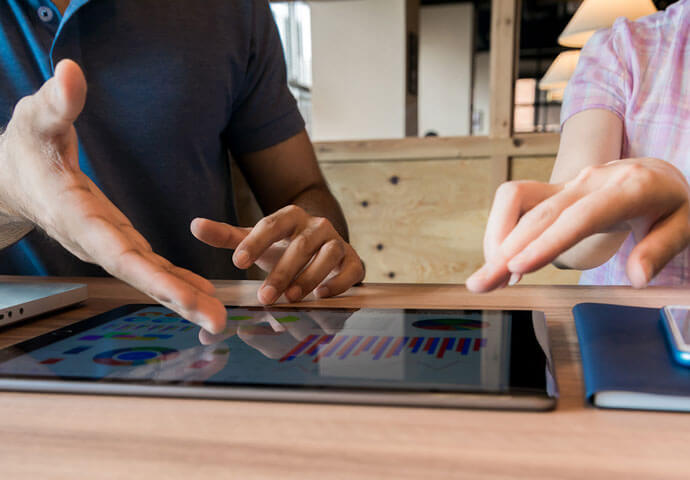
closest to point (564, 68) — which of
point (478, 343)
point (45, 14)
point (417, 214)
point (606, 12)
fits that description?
point (606, 12)

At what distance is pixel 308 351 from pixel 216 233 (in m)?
0.27

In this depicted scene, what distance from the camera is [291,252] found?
0.70 metres

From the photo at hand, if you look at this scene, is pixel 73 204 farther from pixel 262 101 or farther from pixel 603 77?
pixel 603 77

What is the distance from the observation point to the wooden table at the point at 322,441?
29 centimetres

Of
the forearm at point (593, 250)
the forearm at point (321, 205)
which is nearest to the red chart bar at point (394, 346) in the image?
the forearm at point (593, 250)

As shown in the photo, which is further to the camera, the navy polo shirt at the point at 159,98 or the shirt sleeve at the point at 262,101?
the shirt sleeve at the point at 262,101

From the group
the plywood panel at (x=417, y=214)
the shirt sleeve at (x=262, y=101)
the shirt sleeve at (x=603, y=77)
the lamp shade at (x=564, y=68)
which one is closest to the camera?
the shirt sleeve at (x=603, y=77)

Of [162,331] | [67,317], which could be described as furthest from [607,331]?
[67,317]

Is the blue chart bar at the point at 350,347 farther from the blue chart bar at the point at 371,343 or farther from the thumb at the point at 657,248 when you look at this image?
the thumb at the point at 657,248

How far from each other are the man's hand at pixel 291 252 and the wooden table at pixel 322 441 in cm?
29

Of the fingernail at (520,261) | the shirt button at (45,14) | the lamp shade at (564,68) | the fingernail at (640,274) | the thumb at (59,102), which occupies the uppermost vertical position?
the lamp shade at (564,68)

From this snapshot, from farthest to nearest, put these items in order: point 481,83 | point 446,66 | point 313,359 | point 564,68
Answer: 1. point 481,83
2. point 446,66
3. point 564,68
4. point 313,359

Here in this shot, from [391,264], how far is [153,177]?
143cm

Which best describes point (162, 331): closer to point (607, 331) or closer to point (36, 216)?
point (36, 216)
